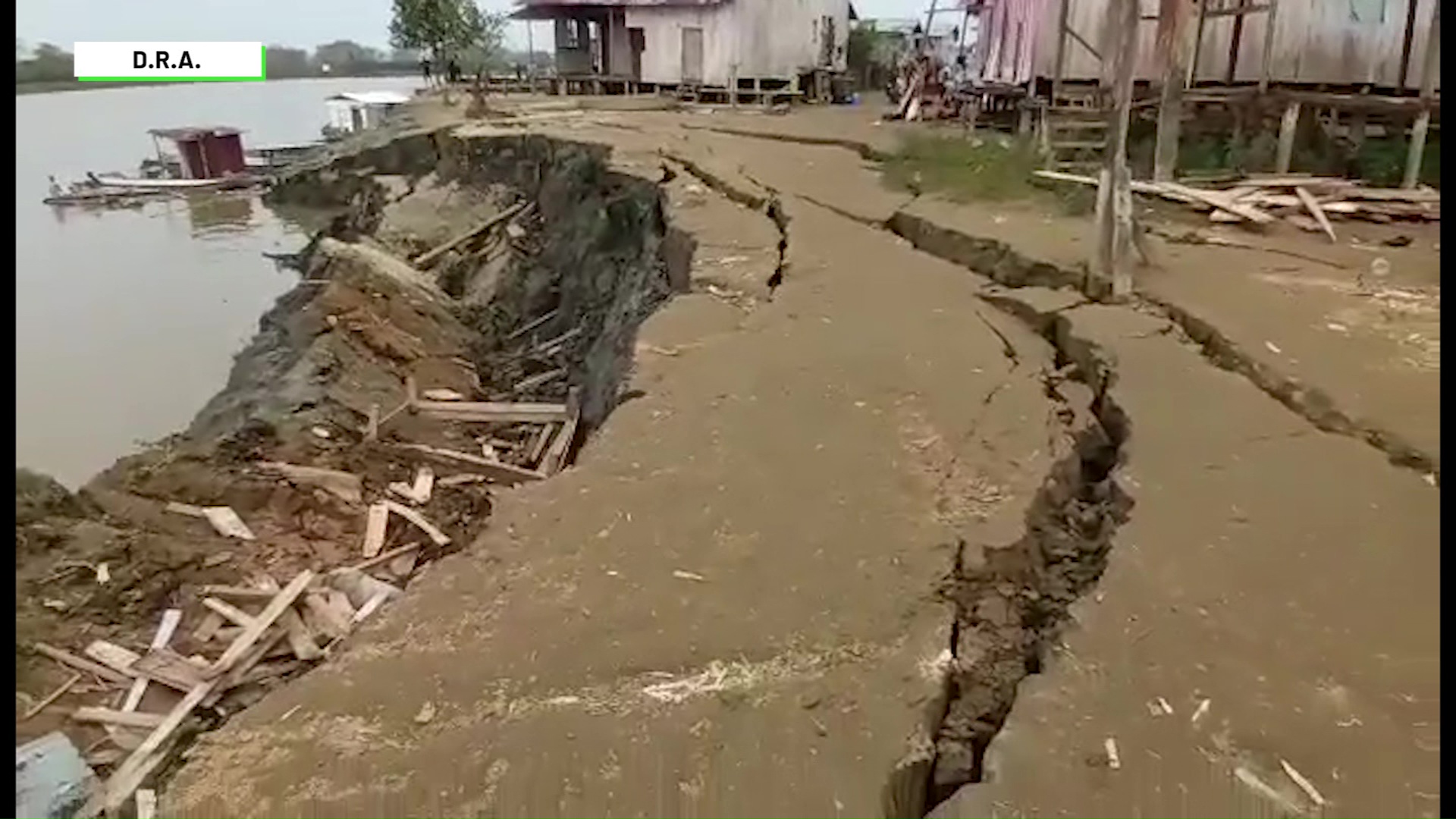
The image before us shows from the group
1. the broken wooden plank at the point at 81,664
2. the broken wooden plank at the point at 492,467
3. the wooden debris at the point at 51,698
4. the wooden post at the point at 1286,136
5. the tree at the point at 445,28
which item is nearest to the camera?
the wooden debris at the point at 51,698

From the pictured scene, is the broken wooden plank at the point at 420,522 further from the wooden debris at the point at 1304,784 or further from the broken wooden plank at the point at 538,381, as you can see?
the wooden debris at the point at 1304,784

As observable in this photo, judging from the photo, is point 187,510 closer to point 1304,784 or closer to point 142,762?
point 142,762

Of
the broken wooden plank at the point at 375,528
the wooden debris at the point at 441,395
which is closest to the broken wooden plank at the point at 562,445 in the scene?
the broken wooden plank at the point at 375,528

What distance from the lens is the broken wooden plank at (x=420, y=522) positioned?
675 centimetres

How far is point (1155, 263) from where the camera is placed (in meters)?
7.54

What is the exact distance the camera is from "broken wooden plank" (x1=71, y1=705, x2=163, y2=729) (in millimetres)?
4793

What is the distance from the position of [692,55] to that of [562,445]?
1811cm

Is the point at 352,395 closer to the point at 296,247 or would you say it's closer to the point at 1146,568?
the point at 1146,568

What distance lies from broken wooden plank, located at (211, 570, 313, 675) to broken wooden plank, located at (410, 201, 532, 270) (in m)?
9.04

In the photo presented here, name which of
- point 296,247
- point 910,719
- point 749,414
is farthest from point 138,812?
point 296,247

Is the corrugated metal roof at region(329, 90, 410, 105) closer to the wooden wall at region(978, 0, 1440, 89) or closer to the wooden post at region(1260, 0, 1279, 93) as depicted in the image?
the wooden wall at region(978, 0, 1440, 89)

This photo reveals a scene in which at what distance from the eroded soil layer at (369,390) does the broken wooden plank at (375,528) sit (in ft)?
0.40

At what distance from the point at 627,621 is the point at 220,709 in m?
2.34

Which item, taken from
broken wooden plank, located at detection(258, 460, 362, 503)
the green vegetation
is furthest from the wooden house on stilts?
the green vegetation
